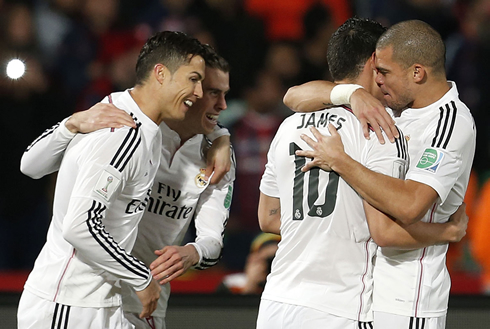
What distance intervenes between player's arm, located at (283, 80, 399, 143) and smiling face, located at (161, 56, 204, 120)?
1.30ft

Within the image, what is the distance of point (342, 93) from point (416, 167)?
39cm

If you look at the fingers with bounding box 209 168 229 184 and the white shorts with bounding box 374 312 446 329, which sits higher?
the fingers with bounding box 209 168 229 184

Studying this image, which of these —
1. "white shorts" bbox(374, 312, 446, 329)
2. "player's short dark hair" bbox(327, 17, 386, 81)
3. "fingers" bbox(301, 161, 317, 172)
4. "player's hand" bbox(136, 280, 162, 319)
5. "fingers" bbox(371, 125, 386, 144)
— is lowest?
"player's hand" bbox(136, 280, 162, 319)

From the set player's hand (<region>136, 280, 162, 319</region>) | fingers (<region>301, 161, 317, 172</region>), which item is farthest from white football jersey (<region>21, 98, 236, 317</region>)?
fingers (<region>301, 161, 317, 172</region>)

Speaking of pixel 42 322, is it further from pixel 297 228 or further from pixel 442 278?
pixel 442 278

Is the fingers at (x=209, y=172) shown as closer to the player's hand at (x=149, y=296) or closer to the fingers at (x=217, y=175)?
the fingers at (x=217, y=175)

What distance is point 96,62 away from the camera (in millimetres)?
6129

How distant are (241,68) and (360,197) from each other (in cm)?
378

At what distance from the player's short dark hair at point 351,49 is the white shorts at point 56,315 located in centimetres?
132

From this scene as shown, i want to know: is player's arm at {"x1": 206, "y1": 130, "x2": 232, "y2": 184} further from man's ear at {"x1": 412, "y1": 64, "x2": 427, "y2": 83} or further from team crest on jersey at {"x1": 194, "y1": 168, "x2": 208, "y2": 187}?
man's ear at {"x1": 412, "y1": 64, "x2": 427, "y2": 83}

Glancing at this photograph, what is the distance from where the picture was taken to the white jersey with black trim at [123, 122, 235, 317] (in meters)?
3.34

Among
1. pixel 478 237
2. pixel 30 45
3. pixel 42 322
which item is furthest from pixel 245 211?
pixel 42 322

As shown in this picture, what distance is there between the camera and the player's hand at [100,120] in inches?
109

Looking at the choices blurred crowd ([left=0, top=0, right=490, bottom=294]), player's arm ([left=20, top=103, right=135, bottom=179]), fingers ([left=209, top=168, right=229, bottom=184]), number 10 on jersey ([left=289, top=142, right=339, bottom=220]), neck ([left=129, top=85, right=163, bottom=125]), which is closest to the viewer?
Result: number 10 on jersey ([left=289, top=142, right=339, bottom=220])
